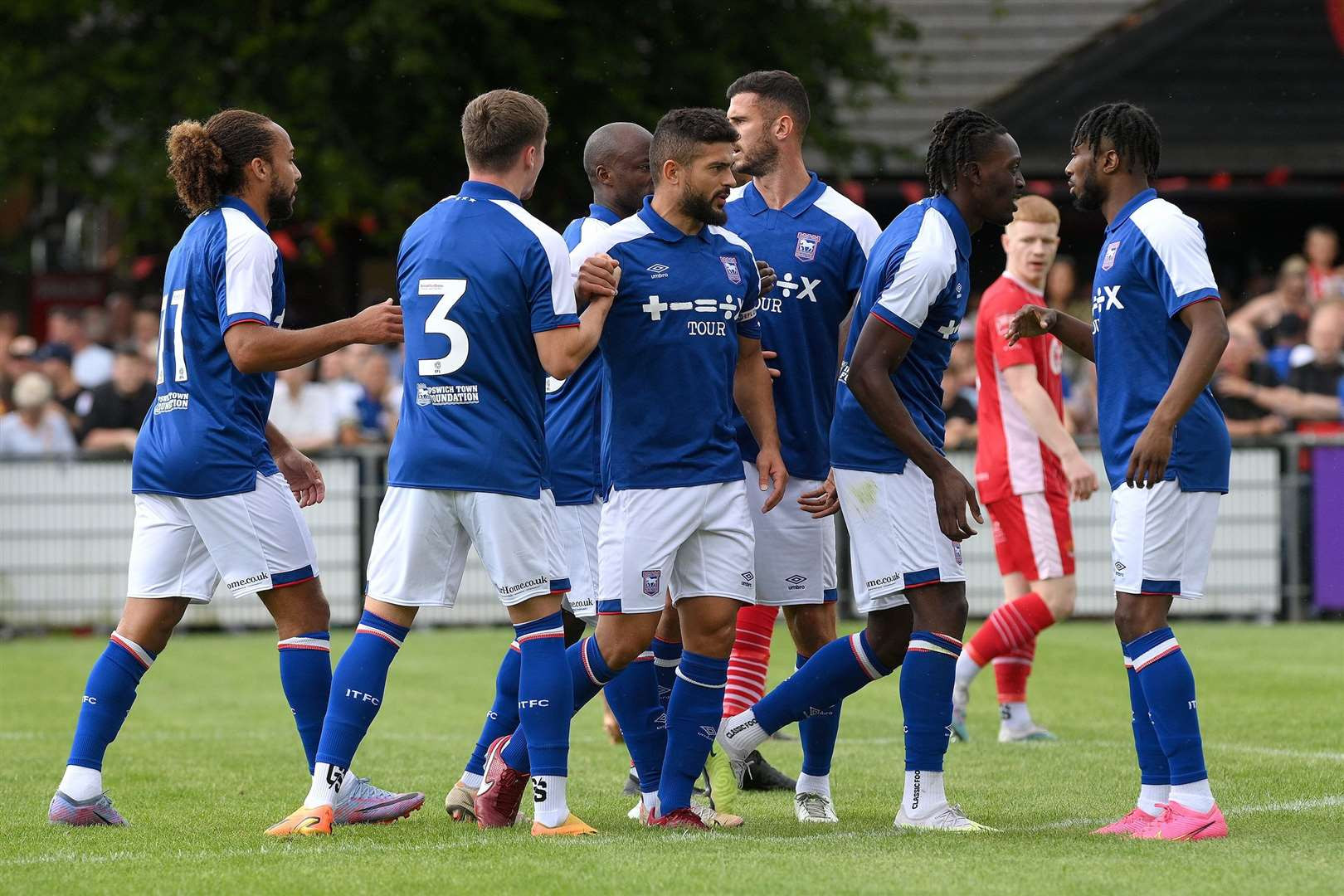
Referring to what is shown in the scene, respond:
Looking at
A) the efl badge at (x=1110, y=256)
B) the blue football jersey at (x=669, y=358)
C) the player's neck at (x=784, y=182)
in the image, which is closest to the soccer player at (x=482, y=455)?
the blue football jersey at (x=669, y=358)

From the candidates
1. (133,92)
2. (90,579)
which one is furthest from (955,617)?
(133,92)

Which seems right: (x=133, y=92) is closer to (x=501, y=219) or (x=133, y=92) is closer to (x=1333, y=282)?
(x=1333, y=282)

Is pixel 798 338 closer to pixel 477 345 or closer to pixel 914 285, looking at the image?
pixel 914 285

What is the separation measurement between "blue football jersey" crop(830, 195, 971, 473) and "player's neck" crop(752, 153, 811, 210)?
2.32 ft

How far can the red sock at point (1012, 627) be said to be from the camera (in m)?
9.31

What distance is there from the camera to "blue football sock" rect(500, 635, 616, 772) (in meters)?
6.52

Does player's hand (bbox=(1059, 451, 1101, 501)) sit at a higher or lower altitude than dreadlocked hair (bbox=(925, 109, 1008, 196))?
lower

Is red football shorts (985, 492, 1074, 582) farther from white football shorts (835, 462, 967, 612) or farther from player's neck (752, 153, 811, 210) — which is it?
white football shorts (835, 462, 967, 612)

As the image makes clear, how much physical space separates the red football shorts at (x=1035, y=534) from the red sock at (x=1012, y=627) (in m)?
0.16

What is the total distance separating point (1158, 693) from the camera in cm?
Result: 624

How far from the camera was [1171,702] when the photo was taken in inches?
245

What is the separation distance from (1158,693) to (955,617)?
724 mm

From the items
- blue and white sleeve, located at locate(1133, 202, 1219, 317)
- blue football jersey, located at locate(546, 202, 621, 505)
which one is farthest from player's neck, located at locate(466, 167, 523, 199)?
blue and white sleeve, located at locate(1133, 202, 1219, 317)

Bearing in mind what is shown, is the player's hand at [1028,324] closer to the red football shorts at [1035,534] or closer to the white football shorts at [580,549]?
the white football shorts at [580,549]
